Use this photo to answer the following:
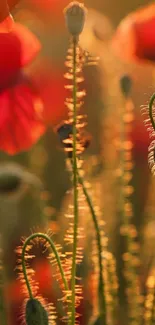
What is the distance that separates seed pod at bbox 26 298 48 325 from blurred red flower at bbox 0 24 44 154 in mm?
188

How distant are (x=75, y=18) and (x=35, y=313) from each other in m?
0.19

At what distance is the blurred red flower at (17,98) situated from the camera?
80 centimetres

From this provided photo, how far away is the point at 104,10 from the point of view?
4.89 feet

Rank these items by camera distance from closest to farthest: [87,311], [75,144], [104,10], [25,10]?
1. [75,144]
2. [87,311]
3. [25,10]
4. [104,10]

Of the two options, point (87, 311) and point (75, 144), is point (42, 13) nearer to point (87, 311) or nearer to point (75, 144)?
point (87, 311)

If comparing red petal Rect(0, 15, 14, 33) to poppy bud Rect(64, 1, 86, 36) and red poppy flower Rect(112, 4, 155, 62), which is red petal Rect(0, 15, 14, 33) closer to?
poppy bud Rect(64, 1, 86, 36)

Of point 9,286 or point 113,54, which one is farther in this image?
point 113,54

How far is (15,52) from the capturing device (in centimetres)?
85

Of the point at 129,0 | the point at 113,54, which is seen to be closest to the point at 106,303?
the point at 113,54

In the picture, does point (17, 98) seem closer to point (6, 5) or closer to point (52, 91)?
point (6, 5)

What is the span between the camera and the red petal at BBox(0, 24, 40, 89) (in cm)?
83

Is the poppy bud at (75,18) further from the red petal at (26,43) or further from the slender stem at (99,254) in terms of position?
the red petal at (26,43)

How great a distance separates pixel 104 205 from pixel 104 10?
56cm

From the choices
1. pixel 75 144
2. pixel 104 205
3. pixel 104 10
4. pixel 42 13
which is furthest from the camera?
pixel 104 10
